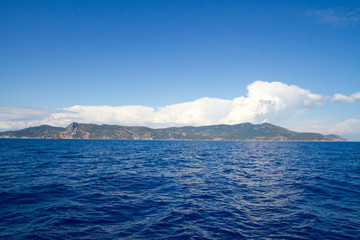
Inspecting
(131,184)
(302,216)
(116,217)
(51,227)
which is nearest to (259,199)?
(302,216)

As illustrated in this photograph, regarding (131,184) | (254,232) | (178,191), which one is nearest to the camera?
(254,232)

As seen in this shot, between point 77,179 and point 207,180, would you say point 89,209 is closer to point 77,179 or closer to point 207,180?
point 77,179

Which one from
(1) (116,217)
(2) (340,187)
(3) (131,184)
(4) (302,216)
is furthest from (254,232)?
(2) (340,187)

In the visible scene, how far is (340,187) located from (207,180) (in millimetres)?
17567

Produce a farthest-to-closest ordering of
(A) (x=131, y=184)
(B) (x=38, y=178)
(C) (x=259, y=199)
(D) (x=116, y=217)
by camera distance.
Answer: (B) (x=38, y=178) → (A) (x=131, y=184) → (C) (x=259, y=199) → (D) (x=116, y=217)

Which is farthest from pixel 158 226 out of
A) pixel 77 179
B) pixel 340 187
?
pixel 340 187

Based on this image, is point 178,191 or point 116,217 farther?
point 178,191

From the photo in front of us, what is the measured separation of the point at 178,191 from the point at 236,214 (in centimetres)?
812

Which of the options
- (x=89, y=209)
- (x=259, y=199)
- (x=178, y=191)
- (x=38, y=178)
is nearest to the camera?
(x=89, y=209)

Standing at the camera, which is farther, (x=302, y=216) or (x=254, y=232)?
(x=302, y=216)

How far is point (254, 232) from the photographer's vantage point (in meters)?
12.5

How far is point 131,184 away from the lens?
25141 mm

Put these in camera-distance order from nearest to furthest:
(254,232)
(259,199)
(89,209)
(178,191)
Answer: (254,232), (89,209), (259,199), (178,191)

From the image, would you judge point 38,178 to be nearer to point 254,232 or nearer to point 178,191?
point 178,191
